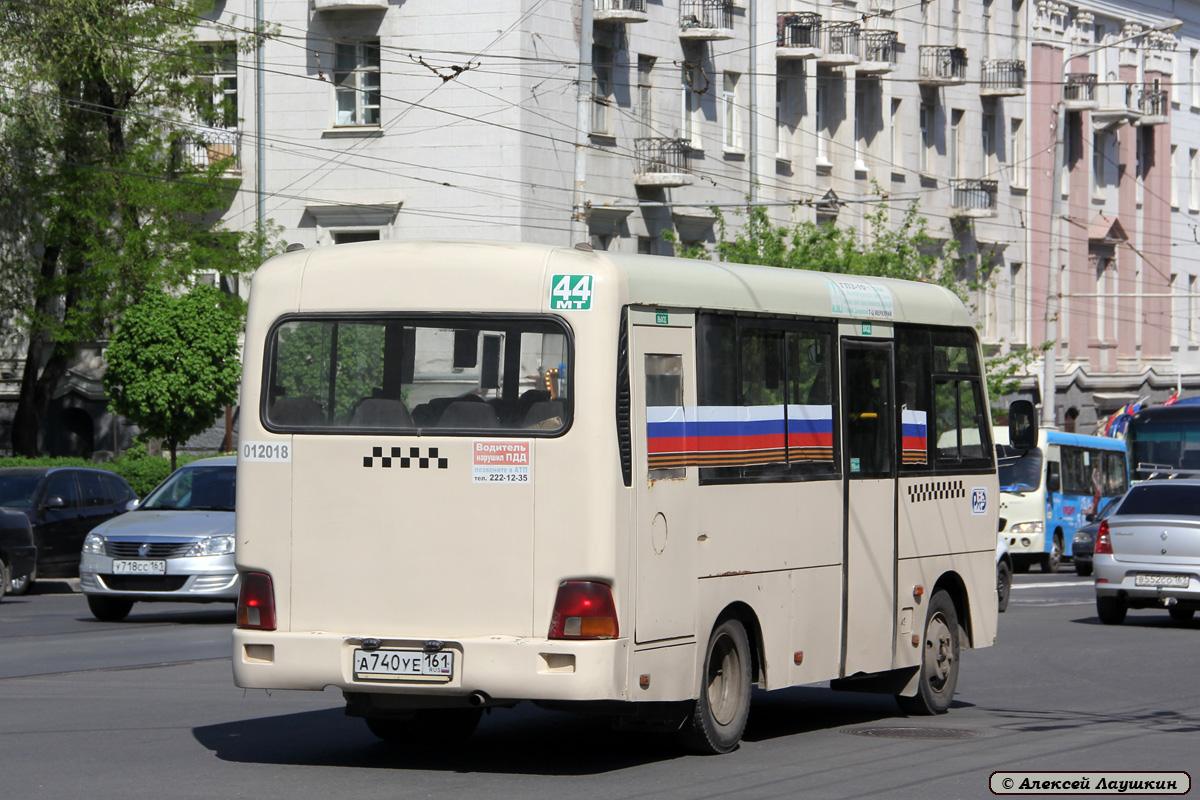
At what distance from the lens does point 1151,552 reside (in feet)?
74.4

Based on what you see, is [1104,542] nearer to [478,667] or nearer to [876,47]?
[478,667]

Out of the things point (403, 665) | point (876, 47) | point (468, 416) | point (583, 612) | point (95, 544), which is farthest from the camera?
point (876, 47)

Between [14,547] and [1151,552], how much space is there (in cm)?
1356

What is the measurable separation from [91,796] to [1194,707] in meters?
8.19

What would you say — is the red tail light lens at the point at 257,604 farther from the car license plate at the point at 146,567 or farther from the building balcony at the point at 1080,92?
the building balcony at the point at 1080,92

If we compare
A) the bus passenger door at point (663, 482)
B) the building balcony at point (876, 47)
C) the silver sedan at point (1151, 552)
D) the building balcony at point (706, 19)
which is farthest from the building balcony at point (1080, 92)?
the bus passenger door at point (663, 482)

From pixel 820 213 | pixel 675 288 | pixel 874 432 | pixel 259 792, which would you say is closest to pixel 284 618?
pixel 259 792

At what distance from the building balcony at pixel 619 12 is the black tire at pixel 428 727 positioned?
31.3m

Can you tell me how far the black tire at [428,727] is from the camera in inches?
442

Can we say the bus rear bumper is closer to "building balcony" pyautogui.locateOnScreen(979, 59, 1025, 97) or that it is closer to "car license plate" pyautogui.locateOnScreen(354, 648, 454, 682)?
"car license plate" pyautogui.locateOnScreen(354, 648, 454, 682)

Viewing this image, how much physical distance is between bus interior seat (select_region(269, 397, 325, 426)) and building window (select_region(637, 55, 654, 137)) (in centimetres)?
3395

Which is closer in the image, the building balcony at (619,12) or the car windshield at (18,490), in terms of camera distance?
the car windshield at (18,490)

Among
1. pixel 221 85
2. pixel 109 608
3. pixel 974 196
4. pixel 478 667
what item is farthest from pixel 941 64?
pixel 478 667

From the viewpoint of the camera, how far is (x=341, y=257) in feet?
34.2
